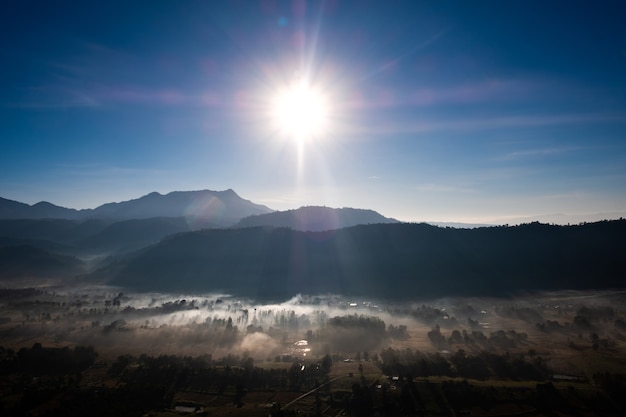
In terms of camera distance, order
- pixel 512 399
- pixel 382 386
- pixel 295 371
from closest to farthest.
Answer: pixel 512 399, pixel 382 386, pixel 295 371

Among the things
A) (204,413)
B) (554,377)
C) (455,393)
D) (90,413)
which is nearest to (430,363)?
(455,393)

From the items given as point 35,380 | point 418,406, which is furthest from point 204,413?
point 35,380

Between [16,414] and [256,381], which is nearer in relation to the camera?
[16,414]

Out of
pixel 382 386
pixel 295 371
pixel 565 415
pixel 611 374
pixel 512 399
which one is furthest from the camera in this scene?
pixel 295 371

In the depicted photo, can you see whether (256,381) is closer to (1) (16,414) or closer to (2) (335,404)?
(2) (335,404)

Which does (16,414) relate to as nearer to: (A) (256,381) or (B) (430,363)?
(A) (256,381)

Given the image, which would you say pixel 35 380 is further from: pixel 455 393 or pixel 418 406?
pixel 455 393

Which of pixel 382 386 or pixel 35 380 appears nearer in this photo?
pixel 382 386

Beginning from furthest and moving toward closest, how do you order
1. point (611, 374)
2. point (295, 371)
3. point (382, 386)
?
point (295, 371), point (611, 374), point (382, 386)
